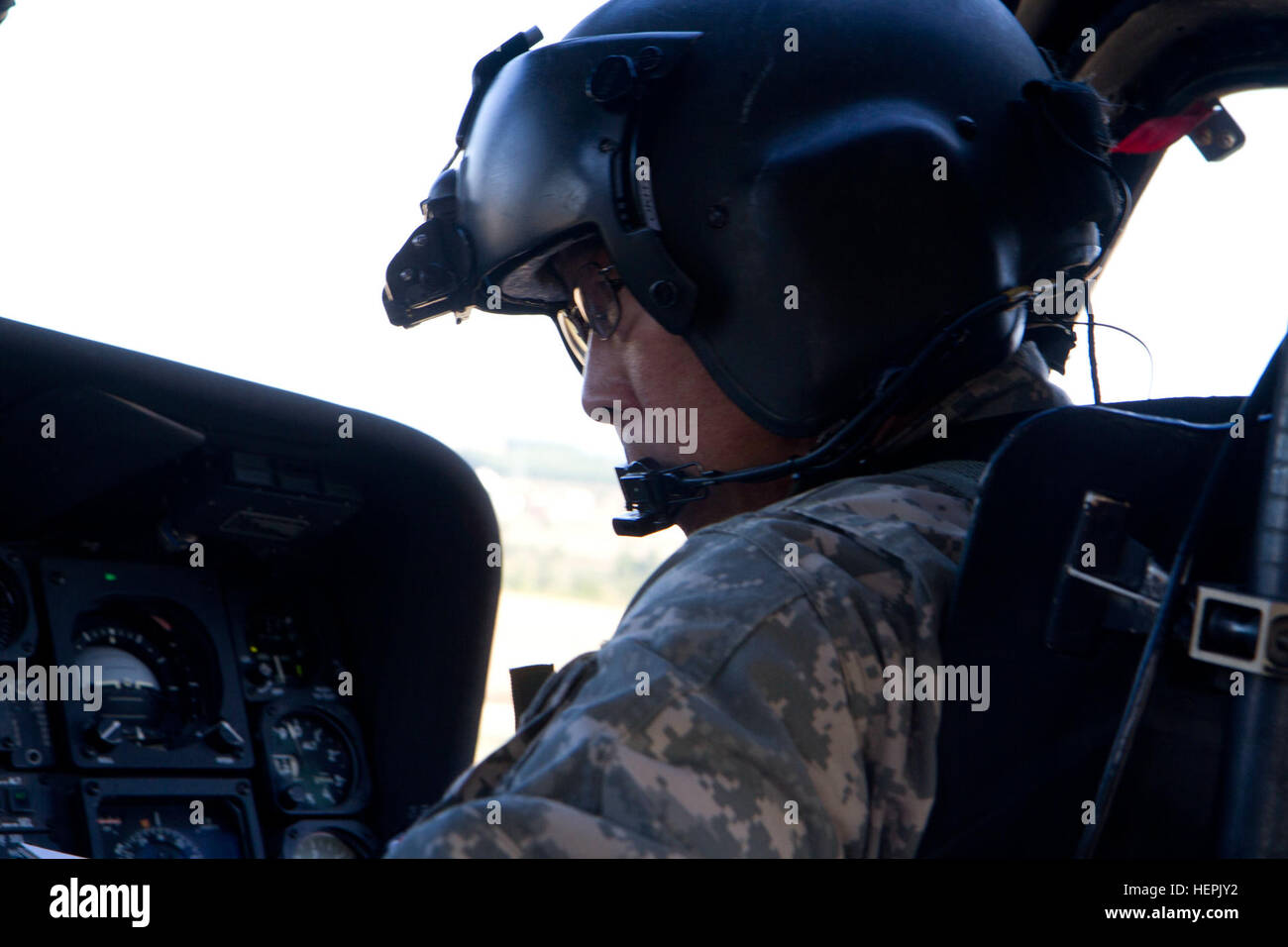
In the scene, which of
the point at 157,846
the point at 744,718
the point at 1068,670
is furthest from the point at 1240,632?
the point at 157,846

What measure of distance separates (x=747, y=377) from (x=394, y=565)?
3.63 feet

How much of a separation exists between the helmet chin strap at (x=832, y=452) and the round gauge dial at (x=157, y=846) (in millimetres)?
960

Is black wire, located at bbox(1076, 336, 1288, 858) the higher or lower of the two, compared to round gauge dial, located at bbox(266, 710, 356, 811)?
higher

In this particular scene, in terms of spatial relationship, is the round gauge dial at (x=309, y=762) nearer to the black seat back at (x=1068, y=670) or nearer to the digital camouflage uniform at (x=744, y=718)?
the digital camouflage uniform at (x=744, y=718)

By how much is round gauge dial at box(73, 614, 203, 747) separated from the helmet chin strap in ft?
3.10

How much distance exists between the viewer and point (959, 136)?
126 centimetres

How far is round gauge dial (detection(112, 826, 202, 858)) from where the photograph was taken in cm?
184

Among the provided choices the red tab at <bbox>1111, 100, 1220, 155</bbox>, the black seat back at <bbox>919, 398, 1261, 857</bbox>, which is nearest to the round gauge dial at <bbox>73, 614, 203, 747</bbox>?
the black seat back at <bbox>919, 398, 1261, 857</bbox>

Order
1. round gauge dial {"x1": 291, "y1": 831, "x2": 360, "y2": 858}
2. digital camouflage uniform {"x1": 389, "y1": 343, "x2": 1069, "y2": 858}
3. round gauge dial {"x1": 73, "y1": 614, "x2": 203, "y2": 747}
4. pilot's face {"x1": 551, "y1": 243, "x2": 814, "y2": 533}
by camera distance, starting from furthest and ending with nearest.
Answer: round gauge dial {"x1": 291, "y1": 831, "x2": 360, "y2": 858} → round gauge dial {"x1": 73, "y1": 614, "x2": 203, "y2": 747} → pilot's face {"x1": 551, "y1": 243, "x2": 814, "y2": 533} → digital camouflage uniform {"x1": 389, "y1": 343, "x2": 1069, "y2": 858}

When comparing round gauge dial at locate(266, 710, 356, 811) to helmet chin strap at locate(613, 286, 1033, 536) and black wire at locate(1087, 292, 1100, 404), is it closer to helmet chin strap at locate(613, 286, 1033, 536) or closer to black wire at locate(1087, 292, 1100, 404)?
helmet chin strap at locate(613, 286, 1033, 536)

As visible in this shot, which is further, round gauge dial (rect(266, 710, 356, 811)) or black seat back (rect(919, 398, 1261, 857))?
round gauge dial (rect(266, 710, 356, 811))

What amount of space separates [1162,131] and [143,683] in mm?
1632

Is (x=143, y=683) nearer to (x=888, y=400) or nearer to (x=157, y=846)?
(x=157, y=846)
